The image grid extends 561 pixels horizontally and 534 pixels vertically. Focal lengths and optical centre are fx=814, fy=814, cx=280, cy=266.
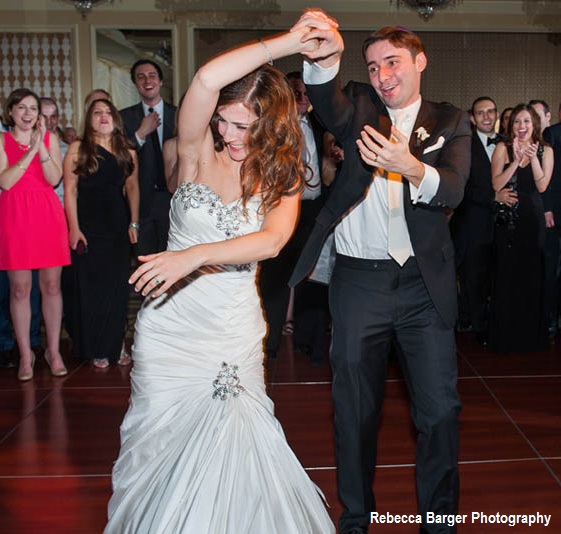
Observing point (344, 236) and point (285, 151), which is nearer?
point (285, 151)

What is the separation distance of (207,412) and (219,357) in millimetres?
159

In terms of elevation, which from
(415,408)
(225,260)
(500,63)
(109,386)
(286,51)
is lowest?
(109,386)

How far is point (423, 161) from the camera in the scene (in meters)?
2.44

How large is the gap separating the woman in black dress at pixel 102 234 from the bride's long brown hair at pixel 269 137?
2938 mm

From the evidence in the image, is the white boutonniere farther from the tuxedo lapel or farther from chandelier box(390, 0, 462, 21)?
chandelier box(390, 0, 462, 21)

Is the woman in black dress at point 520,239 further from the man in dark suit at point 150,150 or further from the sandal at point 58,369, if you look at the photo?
the sandal at point 58,369

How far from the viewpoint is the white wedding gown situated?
2.10 m

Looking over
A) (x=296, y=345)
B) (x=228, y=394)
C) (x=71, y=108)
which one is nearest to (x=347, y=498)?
(x=228, y=394)

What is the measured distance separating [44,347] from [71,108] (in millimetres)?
5105

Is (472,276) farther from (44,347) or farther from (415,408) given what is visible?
(415,408)

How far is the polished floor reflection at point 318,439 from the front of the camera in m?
3.03

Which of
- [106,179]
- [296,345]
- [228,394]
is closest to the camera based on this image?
[228,394]

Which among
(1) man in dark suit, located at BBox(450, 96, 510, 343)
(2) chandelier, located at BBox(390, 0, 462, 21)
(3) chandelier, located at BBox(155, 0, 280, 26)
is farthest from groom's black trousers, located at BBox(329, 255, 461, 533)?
(3) chandelier, located at BBox(155, 0, 280, 26)

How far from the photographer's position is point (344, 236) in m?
2.59
